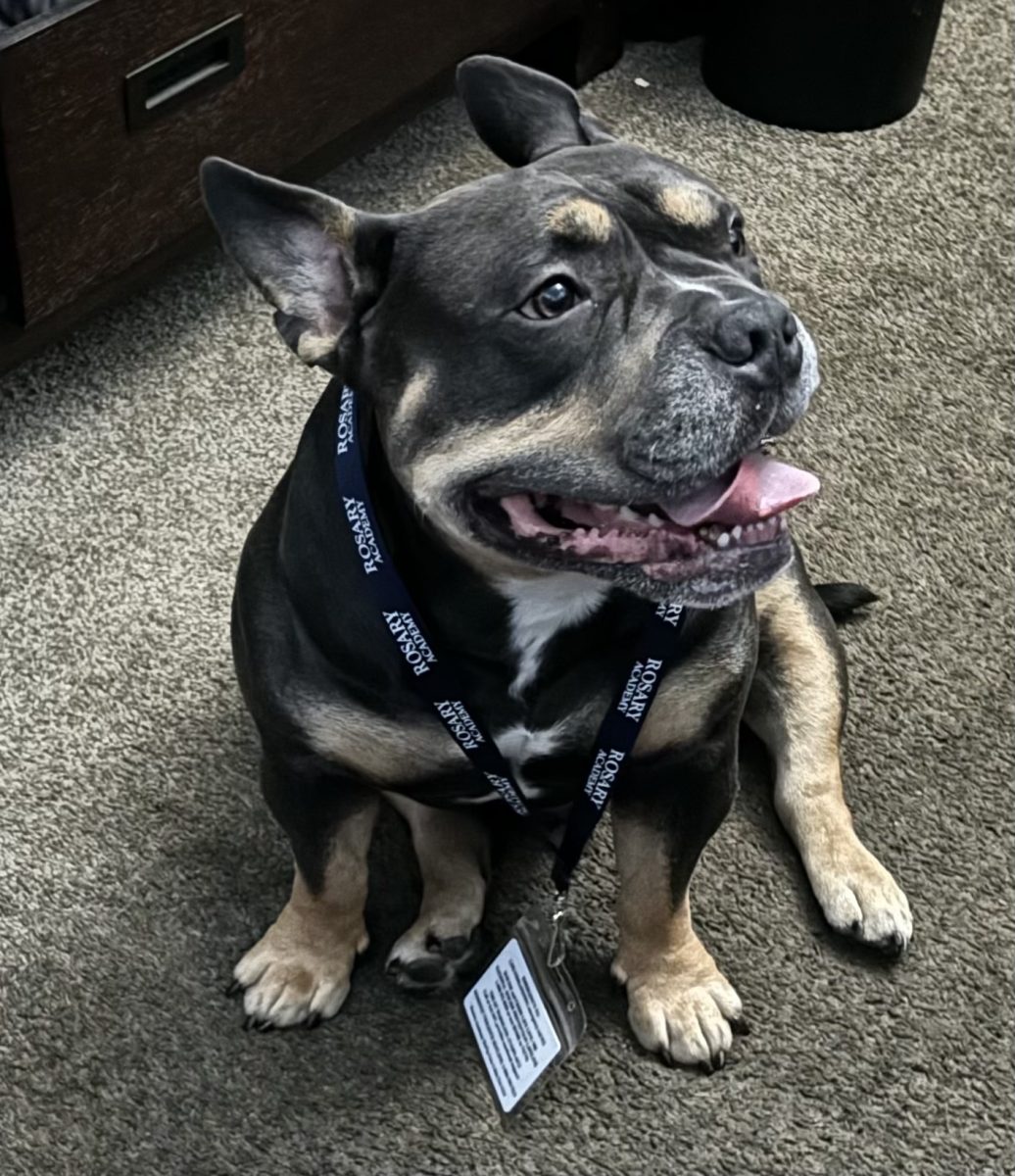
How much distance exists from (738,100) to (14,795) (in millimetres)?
1628

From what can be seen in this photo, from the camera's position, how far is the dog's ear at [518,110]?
4.81 feet

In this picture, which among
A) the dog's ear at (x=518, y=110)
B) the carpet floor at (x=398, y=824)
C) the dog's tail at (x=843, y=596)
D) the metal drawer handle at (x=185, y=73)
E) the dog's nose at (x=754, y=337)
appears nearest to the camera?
the dog's nose at (x=754, y=337)

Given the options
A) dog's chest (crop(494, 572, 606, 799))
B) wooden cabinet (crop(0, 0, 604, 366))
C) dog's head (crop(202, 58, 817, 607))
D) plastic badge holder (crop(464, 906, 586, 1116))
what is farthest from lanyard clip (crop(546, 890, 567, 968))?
wooden cabinet (crop(0, 0, 604, 366))

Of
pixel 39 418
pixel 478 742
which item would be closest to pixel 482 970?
pixel 478 742

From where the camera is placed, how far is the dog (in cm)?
125

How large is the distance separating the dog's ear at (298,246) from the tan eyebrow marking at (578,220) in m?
0.13

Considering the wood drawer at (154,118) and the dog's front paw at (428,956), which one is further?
the wood drawer at (154,118)

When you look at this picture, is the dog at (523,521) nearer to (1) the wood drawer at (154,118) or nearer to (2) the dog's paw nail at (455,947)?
(2) the dog's paw nail at (455,947)

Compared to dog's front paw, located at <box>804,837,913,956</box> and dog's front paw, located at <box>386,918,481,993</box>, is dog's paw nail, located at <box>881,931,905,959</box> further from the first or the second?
dog's front paw, located at <box>386,918,481,993</box>

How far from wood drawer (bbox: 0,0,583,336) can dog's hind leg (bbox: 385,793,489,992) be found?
32.9 inches

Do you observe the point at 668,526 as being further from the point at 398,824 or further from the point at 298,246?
the point at 398,824

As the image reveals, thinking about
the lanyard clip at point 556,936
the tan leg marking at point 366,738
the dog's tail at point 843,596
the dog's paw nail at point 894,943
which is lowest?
the dog's paw nail at point 894,943

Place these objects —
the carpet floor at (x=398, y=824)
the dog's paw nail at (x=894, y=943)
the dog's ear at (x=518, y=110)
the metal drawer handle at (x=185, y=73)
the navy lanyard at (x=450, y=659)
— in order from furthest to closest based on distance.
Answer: the metal drawer handle at (x=185, y=73), the dog's paw nail at (x=894, y=943), the carpet floor at (x=398, y=824), the dog's ear at (x=518, y=110), the navy lanyard at (x=450, y=659)

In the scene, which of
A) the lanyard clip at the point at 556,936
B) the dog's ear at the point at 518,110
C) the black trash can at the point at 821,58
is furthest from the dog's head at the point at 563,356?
the black trash can at the point at 821,58
